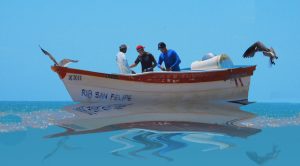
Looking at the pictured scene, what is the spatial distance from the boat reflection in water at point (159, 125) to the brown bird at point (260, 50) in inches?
68.3

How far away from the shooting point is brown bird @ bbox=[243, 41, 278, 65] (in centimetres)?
1210

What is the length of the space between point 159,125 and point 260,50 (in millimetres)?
3900

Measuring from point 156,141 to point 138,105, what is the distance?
400 cm

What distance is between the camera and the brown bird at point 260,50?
1210cm

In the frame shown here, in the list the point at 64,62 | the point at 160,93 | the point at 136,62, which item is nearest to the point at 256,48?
the point at 160,93

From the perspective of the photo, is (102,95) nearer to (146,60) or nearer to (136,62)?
(136,62)

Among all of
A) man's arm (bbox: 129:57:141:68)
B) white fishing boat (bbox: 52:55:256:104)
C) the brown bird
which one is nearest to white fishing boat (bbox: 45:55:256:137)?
white fishing boat (bbox: 52:55:256:104)

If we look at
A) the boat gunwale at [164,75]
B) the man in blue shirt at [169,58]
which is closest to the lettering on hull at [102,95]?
the boat gunwale at [164,75]

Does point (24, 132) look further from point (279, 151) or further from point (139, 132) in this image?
point (279, 151)

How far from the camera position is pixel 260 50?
1222cm

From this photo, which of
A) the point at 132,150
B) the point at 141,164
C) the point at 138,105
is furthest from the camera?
the point at 138,105

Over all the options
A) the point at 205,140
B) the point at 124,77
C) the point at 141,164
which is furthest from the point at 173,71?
the point at 141,164

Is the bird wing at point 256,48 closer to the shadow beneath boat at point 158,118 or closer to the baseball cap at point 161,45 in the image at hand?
the shadow beneath boat at point 158,118

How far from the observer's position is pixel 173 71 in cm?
1193
